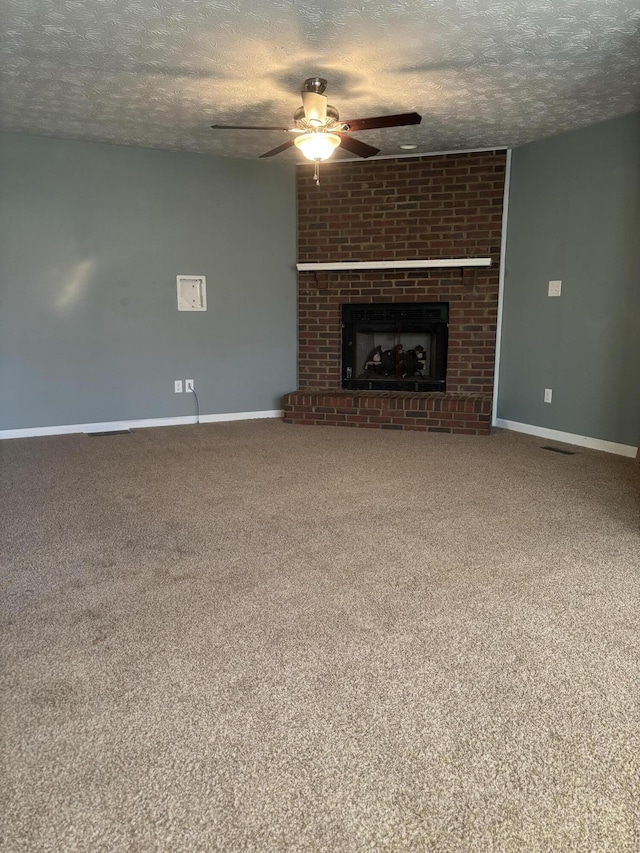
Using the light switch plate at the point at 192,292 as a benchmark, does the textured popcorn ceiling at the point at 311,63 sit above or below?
above

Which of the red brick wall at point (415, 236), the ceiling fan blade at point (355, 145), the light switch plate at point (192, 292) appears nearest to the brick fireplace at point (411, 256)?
the red brick wall at point (415, 236)

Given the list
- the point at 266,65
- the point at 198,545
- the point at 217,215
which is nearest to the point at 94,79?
the point at 266,65

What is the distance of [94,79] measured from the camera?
351 centimetres

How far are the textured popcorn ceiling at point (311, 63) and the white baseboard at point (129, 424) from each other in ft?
7.51

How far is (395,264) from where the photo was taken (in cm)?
525

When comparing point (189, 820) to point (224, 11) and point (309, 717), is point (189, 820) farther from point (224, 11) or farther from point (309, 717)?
point (224, 11)

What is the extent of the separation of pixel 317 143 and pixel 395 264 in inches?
75.3

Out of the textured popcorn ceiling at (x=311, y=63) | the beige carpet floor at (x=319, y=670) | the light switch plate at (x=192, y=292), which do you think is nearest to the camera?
the beige carpet floor at (x=319, y=670)

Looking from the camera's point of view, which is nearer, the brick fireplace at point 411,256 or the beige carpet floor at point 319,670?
the beige carpet floor at point 319,670

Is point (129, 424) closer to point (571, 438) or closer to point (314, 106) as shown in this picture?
point (314, 106)

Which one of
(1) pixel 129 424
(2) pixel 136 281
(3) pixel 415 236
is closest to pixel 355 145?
(3) pixel 415 236

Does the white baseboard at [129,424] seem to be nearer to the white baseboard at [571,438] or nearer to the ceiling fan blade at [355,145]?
the white baseboard at [571,438]

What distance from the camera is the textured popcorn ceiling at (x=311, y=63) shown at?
8.98 feet

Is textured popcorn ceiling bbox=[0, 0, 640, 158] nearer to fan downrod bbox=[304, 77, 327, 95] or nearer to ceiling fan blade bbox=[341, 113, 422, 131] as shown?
fan downrod bbox=[304, 77, 327, 95]
